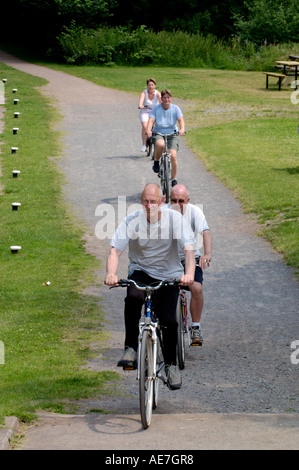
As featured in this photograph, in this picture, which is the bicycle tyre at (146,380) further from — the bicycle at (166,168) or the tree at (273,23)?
the tree at (273,23)

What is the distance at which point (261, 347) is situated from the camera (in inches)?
337

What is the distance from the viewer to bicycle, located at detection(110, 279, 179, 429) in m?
6.10

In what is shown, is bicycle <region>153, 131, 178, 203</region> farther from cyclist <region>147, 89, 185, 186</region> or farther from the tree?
the tree

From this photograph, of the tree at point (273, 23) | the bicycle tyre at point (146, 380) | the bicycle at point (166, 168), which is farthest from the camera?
the tree at point (273, 23)

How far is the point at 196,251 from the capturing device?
8.39 metres

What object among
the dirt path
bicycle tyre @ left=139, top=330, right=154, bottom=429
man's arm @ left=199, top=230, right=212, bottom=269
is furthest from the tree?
bicycle tyre @ left=139, top=330, right=154, bottom=429

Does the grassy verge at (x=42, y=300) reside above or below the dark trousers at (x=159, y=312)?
below

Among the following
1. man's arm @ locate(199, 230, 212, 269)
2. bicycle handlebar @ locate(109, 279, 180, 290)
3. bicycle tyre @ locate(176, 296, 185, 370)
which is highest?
bicycle handlebar @ locate(109, 279, 180, 290)

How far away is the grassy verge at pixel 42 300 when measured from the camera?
7.17 metres

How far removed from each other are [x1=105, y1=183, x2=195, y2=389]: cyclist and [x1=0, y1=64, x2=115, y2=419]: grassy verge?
729 millimetres

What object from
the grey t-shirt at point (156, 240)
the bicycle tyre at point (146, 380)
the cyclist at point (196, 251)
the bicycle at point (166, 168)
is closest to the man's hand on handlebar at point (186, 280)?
the grey t-shirt at point (156, 240)

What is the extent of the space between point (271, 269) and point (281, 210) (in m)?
3.32

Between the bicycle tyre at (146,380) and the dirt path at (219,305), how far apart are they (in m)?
0.15

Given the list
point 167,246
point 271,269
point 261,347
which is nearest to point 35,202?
point 271,269
